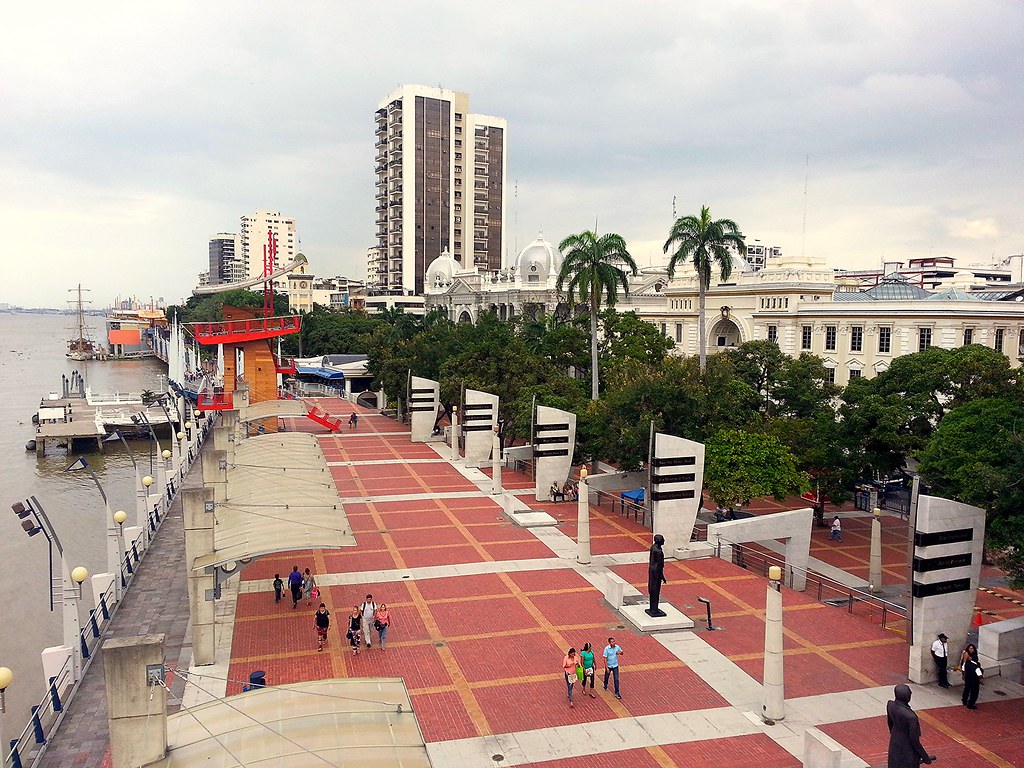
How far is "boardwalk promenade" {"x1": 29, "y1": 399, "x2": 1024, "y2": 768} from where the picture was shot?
1533cm

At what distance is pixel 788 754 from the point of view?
1505 cm

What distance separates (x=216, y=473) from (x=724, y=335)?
191ft

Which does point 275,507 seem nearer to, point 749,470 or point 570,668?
point 570,668

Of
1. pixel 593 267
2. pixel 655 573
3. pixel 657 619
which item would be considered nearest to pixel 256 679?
pixel 655 573

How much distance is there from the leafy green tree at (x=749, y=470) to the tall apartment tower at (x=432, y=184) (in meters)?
125

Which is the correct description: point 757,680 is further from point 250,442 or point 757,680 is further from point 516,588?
point 250,442

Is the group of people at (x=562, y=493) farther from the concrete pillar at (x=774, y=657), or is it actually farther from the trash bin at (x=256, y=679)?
the trash bin at (x=256, y=679)

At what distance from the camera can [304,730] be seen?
10930 millimetres

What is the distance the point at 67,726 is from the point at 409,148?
5424 inches

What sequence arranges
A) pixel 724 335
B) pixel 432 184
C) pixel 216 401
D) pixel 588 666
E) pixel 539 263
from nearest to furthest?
pixel 588 666
pixel 216 401
pixel 724 335
pixel 539 263
pixel 432 184

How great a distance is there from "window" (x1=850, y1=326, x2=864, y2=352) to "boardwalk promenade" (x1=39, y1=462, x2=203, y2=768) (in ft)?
153

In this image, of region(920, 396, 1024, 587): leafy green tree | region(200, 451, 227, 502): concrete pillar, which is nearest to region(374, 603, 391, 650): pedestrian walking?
region(200, 451, 227, 502): concrete pillar

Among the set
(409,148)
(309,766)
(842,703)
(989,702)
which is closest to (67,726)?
(309,766)

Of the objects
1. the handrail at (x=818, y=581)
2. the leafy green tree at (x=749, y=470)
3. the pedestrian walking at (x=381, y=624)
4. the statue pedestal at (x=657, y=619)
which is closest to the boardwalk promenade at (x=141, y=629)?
the pedestrian walking at (x=381, y=624)
